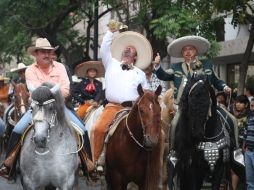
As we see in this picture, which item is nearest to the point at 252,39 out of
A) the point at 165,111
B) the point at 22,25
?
the point at 165,111

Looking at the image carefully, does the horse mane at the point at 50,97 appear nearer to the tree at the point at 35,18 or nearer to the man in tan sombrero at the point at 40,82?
the man in tan sombrero at the point at 40,82

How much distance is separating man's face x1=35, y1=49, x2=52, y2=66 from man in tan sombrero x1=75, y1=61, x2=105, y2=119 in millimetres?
4824

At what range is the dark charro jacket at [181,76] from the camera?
1074 cm

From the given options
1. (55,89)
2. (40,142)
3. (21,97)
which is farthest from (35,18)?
(40,142)

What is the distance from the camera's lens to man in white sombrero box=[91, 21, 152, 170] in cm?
1095

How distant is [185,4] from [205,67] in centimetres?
713

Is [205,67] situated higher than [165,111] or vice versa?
[205,67]

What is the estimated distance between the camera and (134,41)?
11.8 metres

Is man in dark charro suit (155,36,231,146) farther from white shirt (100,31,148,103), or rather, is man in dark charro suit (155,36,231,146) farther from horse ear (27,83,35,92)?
horse ear (27,83,35,92)

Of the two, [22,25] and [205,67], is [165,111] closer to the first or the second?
[205,67]

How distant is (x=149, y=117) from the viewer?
9422mm

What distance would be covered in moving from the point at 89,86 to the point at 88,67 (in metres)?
0.57

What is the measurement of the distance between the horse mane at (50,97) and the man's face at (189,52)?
2.79 m

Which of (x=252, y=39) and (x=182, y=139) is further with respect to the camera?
(x=252, y=39)
